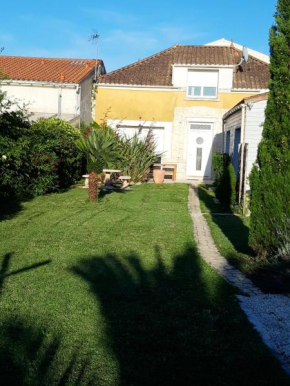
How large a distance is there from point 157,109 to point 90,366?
21.5m

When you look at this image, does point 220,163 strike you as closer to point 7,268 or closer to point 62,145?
point 62,145

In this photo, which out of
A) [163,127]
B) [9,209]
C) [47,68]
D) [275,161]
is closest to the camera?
[275,161]

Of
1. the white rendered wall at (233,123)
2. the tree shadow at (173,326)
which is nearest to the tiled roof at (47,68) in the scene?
the white rendered wall at (233,123)

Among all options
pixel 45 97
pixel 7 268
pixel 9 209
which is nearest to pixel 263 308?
pixel 7 268

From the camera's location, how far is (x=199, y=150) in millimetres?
24578

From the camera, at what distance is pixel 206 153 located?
80.4ft

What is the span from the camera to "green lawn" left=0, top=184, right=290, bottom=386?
377cm

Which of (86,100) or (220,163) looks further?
(86,100)

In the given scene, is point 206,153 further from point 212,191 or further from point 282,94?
point 282,94

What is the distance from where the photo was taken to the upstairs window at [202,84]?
2419 centimetres

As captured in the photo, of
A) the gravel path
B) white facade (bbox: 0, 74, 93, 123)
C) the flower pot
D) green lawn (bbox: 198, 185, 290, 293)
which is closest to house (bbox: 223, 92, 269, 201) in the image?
green lawn (bbox: 198, 185, 290, 293)

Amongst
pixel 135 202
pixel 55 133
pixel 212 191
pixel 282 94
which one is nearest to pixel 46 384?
pixel 282 94

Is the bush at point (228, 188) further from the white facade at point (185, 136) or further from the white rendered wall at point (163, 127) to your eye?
the white rendered wall at point (163, 127)

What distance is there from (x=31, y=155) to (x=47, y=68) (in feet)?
50.8
